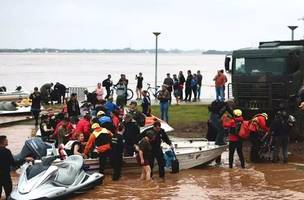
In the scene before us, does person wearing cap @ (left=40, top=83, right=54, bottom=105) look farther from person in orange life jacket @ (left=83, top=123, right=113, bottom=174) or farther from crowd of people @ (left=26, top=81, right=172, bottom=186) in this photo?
person in orange life jacket @ (left=83, top=123, right=113, bottom=174)

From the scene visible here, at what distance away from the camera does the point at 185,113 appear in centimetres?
2831

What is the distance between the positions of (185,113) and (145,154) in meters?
12.9

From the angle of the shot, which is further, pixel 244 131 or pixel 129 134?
pixel 244 131

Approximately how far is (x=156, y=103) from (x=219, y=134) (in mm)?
15452

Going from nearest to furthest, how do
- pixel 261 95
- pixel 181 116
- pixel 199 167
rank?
pixel 199 167 < pixel 261 95 < pixel 181 116

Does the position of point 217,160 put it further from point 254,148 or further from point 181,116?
point 181,116

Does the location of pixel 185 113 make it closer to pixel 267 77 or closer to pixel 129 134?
pixel 267 77

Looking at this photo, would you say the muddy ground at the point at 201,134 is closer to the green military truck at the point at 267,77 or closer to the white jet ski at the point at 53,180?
the green military truck at the point at 267,77

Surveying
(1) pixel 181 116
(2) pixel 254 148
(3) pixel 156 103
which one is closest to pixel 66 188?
(2) pixel 254 148

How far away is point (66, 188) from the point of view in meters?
14.0

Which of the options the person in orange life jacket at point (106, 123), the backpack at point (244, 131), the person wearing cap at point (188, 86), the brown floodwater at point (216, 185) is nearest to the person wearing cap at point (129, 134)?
the person in orange life jacket at point (106, 123)

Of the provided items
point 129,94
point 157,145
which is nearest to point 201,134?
point 157,145

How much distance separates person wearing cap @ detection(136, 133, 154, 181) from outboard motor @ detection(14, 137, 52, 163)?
8.72 feet

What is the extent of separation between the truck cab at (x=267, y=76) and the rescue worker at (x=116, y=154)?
7.56 m
